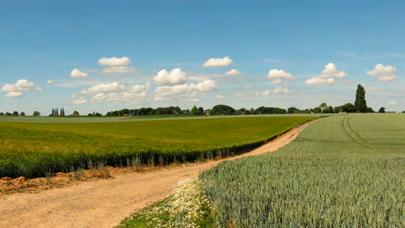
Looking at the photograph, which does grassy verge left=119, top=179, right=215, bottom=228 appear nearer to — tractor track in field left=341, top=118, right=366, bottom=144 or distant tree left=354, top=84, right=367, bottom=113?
tractor track in field left=341, top=118, right=366, bottom=144

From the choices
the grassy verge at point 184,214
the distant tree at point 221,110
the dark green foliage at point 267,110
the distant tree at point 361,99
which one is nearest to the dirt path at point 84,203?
the grassy verge at point 184,214

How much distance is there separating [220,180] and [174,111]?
170828mm

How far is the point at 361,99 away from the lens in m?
192

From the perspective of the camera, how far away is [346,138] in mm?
64750

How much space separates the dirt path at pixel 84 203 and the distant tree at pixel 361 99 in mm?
182452

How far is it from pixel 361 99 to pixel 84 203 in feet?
628

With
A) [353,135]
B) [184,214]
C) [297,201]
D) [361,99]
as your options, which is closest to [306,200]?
[297,201]

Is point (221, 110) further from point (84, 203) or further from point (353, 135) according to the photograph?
point (84, 203)

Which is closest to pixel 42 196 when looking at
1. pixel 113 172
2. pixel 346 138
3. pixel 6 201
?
pixel 6 201

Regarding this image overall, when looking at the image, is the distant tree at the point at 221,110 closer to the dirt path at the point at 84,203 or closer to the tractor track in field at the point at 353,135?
the tractor track in field at the point at 353,135

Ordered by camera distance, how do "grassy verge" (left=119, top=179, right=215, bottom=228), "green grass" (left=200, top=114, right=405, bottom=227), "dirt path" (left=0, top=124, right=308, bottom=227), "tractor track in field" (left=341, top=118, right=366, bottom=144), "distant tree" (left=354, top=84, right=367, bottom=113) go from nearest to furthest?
"green grass" (left=200, top=114, right=405, bottom=227)
"grassy verge" (left=119, top=179, right=215, bottom=228)
"dirt path" (left=0, top=124, right=308, bottom=227)
"tractor track in field" (left=341, top=118, right=366, bottom=144)
"distant tree" (left=354, top=84, right=367, bottom=113)

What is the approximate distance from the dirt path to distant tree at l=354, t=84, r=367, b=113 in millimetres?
182452

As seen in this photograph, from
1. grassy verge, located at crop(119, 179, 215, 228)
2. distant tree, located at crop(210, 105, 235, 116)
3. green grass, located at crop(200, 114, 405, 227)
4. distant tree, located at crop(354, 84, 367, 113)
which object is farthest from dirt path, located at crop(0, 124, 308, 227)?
distant tree, located at crop(354, 84, 367, 113)

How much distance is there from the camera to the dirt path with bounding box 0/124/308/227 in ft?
50.3
